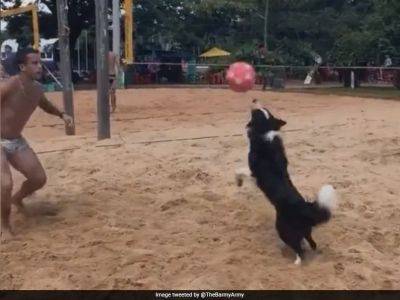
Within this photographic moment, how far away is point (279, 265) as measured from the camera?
15.8 feet

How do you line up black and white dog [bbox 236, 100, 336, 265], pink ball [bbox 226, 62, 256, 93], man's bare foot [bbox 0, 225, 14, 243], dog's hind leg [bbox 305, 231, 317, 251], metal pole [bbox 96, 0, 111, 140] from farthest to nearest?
metal pole [bbox 96, 0, 111, 140] < pink ball [bbox 226, 62, 256, 93] < man's bare foot [bbox 0, 225, 14, 243] < dog's hind leg [bbox 305, 231, 317, 251] < black and white dog [bbox 236, 100, 336, 265]

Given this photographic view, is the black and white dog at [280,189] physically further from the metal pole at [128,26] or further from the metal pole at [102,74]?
the metal pole at [128,26]

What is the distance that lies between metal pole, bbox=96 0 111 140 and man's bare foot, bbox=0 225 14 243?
15.6ft

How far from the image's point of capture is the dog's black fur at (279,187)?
4.80 m

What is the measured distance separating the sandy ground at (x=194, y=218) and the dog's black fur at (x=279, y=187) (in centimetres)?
24

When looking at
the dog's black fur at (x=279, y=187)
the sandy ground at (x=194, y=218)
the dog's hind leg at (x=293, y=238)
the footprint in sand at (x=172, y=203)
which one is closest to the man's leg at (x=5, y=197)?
the sandy ground at (x=194, y=218)

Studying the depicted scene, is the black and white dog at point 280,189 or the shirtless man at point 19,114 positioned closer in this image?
the black and white dog at point 280,189

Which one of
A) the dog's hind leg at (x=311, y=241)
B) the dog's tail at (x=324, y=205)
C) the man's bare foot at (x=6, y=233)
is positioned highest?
the dog's tail at (x=324, y=205)

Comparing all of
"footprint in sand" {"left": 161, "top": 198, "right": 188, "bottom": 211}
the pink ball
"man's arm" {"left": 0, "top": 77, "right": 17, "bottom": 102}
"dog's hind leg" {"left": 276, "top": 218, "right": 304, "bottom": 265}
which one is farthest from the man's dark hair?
"dog's hind leg" {"left": 276, "top": 218, "right": 304, "bottom": 265}

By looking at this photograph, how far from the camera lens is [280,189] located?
4934mm

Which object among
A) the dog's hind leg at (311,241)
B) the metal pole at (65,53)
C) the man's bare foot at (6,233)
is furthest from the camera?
the metal pole at (65,53)

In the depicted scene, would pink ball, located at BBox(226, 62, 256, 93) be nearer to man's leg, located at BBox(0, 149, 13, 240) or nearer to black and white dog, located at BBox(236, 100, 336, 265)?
black and white dog, located at BBox(236, 100, 336, 265)

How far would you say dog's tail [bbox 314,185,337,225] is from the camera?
15.3 feet

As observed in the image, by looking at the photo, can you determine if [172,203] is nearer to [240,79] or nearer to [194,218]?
[194,218]
